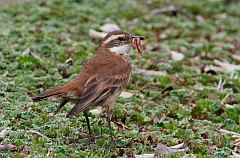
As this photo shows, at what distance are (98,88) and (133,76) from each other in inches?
138

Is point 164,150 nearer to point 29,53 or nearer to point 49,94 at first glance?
point 49,94

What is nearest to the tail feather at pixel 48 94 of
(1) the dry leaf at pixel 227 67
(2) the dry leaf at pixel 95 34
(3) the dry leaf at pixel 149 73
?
(3) the dry leaf at pixel 149 73

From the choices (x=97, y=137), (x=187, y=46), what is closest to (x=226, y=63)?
(x=187, y=46)

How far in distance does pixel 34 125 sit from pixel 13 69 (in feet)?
8.55

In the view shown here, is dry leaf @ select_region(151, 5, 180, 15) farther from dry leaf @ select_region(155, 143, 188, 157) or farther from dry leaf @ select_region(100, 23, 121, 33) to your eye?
dry leaf @ select_region(155, 143, 188, 157)

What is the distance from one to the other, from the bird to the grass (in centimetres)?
52

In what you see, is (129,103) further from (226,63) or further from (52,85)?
(226,63)

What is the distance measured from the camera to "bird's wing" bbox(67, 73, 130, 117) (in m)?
8.35

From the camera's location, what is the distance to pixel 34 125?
9148 mm

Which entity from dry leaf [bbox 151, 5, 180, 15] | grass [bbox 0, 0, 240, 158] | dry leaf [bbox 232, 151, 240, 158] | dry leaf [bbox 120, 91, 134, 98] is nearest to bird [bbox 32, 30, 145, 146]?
grass [bbox 0, 0, 240, 158]

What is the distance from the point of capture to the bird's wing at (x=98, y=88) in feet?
27.4

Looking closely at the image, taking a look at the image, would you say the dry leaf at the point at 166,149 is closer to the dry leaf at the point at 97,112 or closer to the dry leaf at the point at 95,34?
the dry leaf at the point at 97,112

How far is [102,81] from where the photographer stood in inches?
348

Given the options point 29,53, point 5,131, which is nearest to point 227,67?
point 29,53
